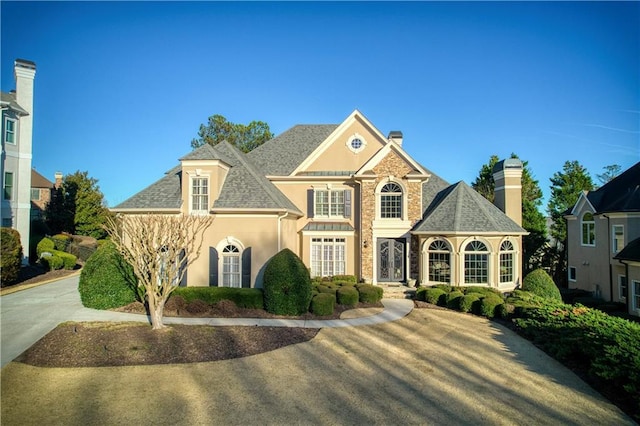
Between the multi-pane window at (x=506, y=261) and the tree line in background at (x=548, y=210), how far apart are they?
12148mm

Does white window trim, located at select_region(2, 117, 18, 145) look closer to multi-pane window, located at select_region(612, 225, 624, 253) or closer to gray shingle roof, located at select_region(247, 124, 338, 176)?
gray shingle roof, located at select_region(247, 124, 338, 176)

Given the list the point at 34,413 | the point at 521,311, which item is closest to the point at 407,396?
the point at 34,413

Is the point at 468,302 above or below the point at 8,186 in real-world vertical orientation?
below

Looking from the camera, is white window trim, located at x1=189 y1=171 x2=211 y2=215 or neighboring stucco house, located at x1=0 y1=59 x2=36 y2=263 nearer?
white window trim, located at x1=189 y1=171 x2=211 y2=215

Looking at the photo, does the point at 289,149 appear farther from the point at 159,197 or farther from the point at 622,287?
the point at 622,287

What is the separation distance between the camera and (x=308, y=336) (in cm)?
1216

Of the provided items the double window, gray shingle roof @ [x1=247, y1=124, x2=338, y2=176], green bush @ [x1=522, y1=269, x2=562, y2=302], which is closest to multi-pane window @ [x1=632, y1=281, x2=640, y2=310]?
green bush @ [x1=522, y1=269, x2=562, y2=302]

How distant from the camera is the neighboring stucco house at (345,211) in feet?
58.5

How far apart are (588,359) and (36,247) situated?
33313 mm

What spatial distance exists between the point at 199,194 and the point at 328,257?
8.62 m

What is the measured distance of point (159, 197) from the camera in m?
19.0

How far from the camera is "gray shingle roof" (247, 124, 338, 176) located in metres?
23.7

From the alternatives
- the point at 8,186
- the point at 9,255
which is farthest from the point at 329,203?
the point at 8,186

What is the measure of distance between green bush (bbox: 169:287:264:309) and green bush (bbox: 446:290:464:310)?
879 centimetres
